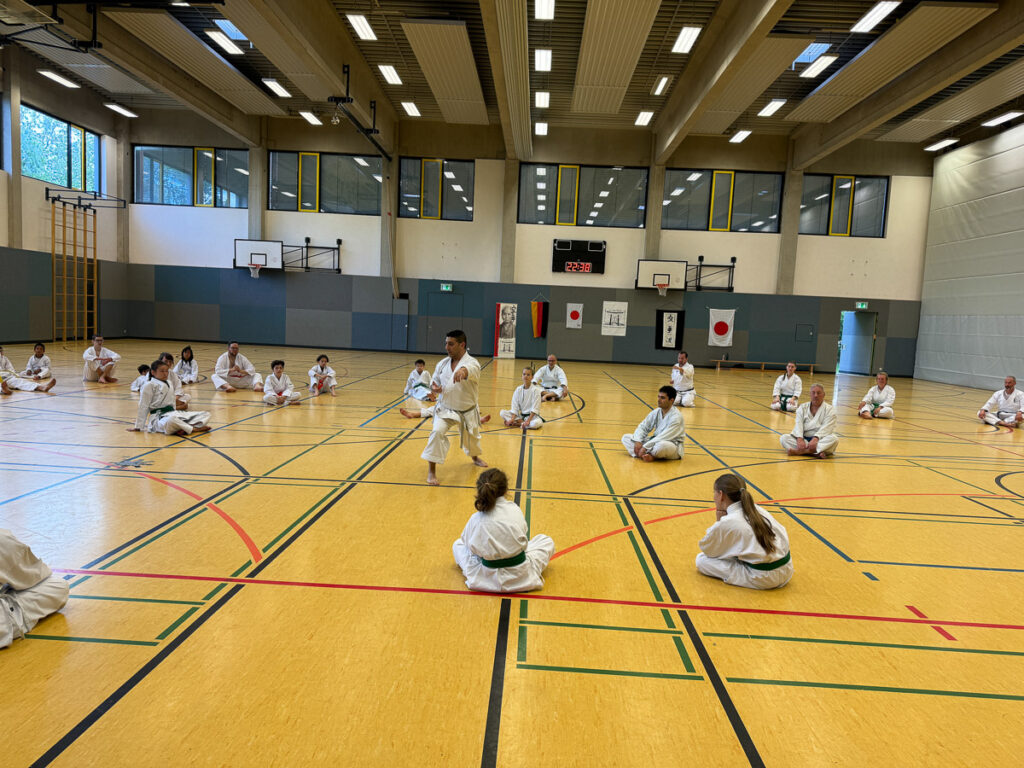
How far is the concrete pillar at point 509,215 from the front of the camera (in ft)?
92.4

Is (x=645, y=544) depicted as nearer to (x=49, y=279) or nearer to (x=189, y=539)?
(x=189, y=539)

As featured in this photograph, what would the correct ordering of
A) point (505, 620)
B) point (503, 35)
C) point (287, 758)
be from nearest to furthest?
1. point (287, 758)
2. point (505, 620)
3. point (503, 35)

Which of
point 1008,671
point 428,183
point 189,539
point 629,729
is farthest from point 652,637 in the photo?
point 428,183

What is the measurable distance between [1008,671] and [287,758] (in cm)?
425

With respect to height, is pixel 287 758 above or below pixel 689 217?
below

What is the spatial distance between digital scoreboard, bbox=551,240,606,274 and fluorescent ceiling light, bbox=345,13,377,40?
40.1 feet

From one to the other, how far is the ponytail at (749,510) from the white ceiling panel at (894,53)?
16.3 meters

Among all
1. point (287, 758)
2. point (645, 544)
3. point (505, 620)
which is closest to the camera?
point (287, 758)

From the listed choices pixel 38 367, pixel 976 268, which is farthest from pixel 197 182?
pixel 976 268

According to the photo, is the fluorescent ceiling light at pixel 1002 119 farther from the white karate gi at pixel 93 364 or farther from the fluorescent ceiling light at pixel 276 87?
the white karate gi at pixel 93 364

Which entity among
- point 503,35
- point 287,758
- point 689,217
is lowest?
point 287,758

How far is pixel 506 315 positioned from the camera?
2898cm

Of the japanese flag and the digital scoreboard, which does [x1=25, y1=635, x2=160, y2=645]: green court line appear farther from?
the japanese flag

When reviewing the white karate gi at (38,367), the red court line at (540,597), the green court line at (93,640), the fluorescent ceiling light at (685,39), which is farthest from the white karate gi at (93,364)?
the fluorescent ceiling light at (685,39)
